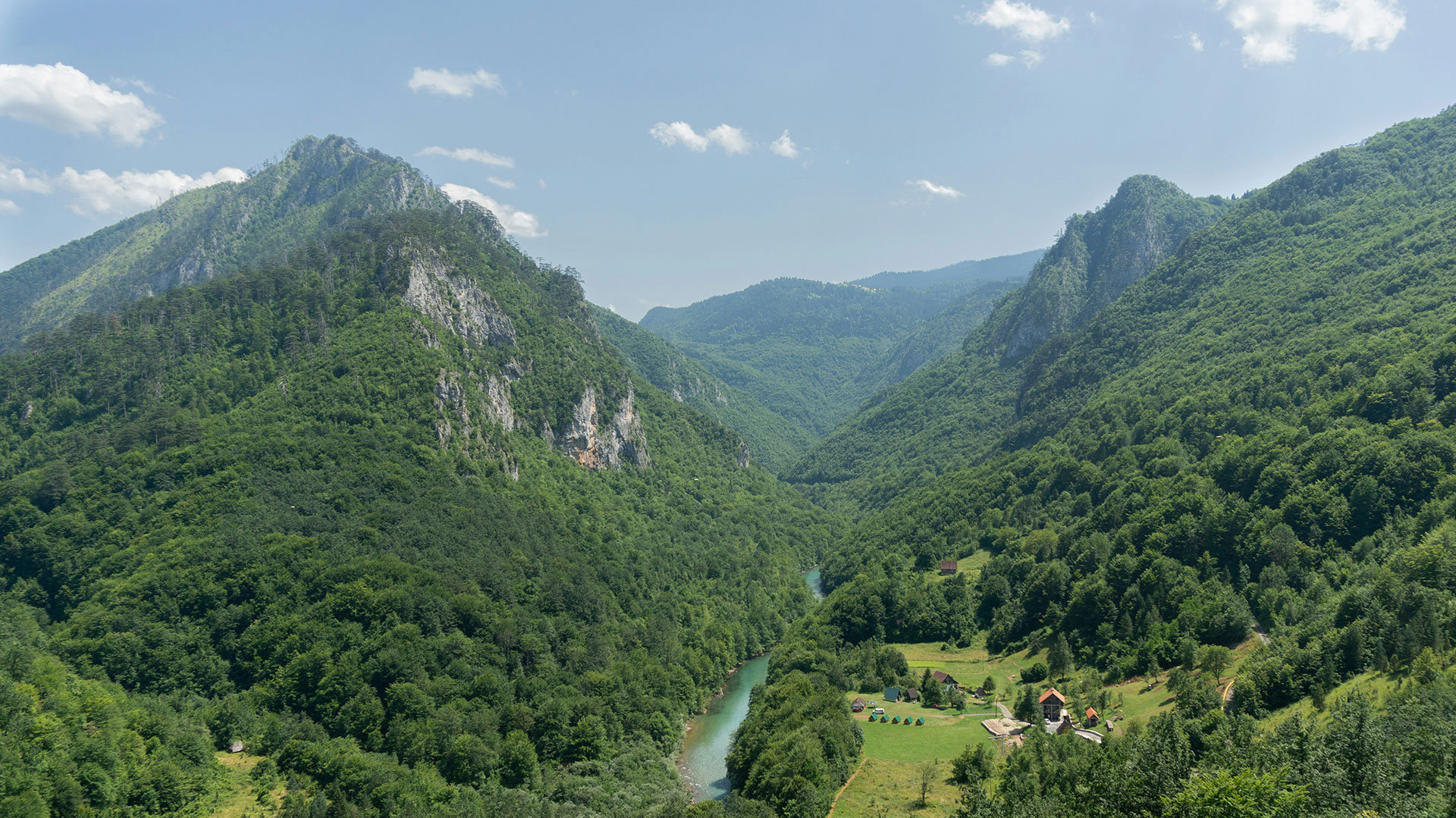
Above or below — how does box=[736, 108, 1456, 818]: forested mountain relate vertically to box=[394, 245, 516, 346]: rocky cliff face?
below

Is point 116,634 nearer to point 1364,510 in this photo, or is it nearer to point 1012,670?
point 1012,670

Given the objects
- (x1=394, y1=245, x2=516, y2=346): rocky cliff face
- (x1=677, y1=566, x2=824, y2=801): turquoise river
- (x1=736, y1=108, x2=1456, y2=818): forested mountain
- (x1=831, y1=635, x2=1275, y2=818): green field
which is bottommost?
(x1=677, y1=566, x2=824, y2=801): turquoise river

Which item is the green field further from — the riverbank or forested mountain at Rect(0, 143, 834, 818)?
forested mountain at Rect(0, 143, 834, 818)

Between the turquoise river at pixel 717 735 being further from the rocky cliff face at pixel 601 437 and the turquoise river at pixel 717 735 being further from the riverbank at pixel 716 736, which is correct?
the rocky cliff face at pixel 601 437

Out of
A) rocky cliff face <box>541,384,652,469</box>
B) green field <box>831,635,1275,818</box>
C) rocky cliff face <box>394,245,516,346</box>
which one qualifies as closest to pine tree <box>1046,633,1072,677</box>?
green field <box>831,635,1275,818</box>

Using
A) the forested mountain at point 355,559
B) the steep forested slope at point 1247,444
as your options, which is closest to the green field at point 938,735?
the steep forested slope at point 1247,444

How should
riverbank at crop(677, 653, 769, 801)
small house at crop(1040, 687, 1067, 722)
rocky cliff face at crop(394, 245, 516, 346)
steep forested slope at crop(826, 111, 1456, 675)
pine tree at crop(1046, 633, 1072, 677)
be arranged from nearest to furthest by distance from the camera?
small house at crop(1040, 687, 1067, 722), steep forested slope at crop(826, 111, 1456, 675), riverbank at crop(677, 653, 769, 801), pine tree at crop(1046, 633, 1072, 677), rocky cliff face at crop(394, 245, 516, 346)
